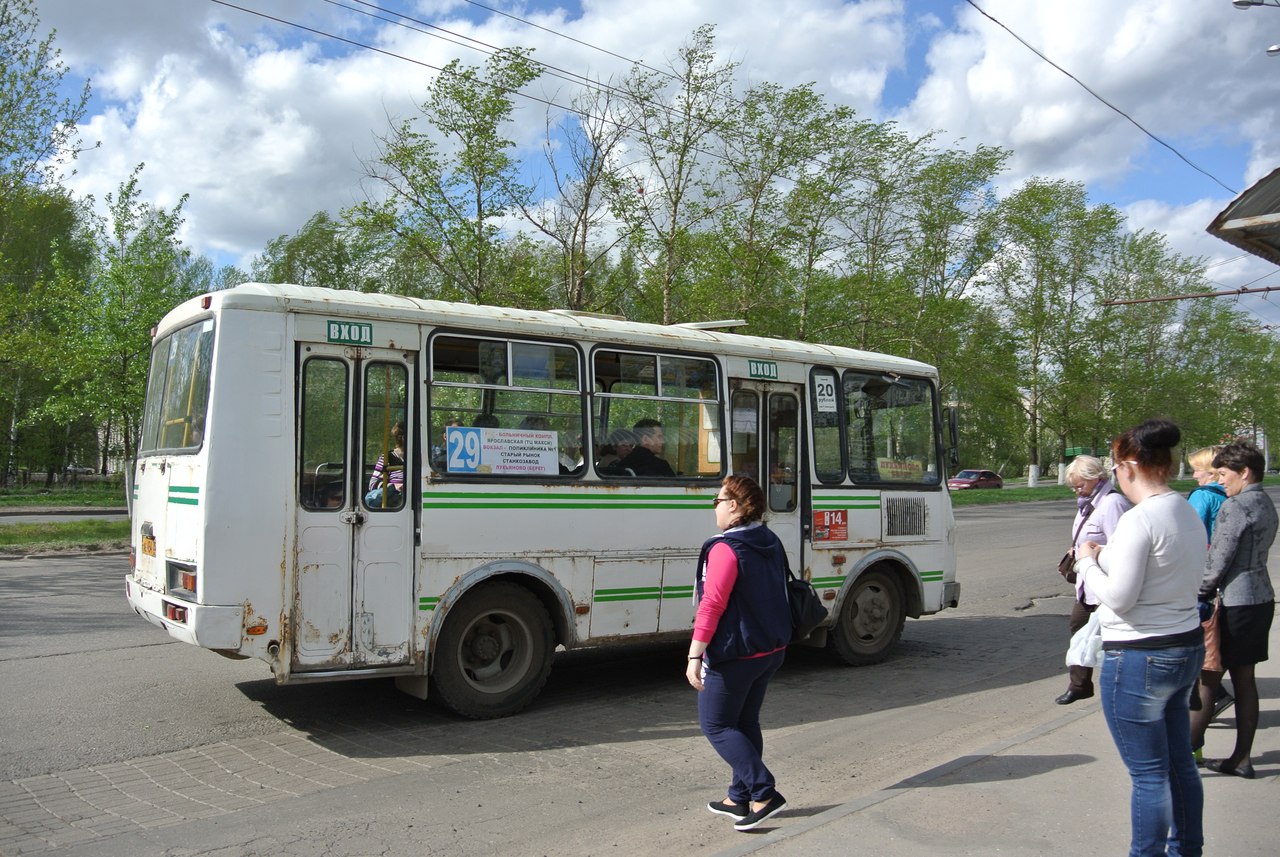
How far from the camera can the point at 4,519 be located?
89.6 ft

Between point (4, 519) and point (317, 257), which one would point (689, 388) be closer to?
point (4, 519)

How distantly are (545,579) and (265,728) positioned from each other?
2058 millimetres

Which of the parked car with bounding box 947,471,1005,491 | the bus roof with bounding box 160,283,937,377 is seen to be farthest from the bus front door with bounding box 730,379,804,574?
the parked car with bounding box 947,471,1005,491

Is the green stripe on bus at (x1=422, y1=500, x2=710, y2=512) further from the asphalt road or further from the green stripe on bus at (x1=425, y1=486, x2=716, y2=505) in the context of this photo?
the asphalt road

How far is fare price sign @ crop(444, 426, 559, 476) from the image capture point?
7.04 metres

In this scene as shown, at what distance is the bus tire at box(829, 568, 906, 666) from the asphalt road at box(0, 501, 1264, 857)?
0.66ft

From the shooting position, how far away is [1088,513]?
7410 millimetres

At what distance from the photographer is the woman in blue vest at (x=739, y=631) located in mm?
4801

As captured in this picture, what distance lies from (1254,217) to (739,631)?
9.26ft

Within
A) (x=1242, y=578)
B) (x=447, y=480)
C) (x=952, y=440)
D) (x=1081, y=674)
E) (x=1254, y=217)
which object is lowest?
(x=1081, y=674)

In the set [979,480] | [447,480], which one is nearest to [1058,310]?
[979,480]

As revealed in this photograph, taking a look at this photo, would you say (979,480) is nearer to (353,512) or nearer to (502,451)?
(502,451)

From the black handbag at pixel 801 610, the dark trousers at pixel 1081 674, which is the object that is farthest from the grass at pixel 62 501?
the black handbag at pixel 801 610

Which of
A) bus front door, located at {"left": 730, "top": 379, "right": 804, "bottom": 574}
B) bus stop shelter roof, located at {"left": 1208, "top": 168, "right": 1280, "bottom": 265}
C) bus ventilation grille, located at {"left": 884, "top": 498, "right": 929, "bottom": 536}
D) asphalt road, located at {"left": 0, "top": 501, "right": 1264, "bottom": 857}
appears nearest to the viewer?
bus stop shelter roof, located at {"left": 1208, "top": 168, "right": 1280, "bottom": 265}
